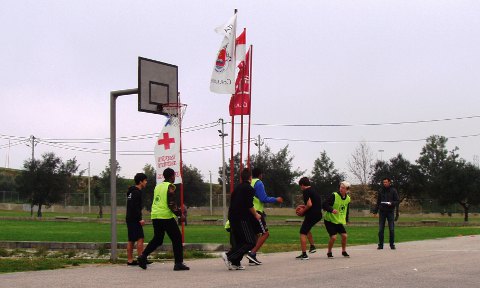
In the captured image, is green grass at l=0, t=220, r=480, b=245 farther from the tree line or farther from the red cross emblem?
the tree line

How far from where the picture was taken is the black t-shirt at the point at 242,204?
39.6 ft

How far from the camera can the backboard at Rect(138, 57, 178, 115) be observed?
14.6 meters

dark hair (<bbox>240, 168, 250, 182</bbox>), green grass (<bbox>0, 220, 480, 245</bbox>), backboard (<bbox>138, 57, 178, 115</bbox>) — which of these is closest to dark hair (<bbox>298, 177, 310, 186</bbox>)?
dark hair (<bbox>240, 168, 250, 182</bbox>)

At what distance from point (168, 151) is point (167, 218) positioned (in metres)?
3.52

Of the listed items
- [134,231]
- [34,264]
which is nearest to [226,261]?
[134,231]

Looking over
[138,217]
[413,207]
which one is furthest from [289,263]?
[413,207]

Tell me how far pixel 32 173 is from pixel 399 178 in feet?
112

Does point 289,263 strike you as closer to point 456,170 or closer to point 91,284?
point 91,284

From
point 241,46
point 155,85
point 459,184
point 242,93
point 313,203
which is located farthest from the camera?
point 459,184

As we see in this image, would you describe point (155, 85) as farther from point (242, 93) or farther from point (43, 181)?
point (43, 181)

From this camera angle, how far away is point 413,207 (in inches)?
2798

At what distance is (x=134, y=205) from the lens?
12930 mm

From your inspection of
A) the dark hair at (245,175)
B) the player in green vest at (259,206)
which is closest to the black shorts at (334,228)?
the player in green vest at (259,206)

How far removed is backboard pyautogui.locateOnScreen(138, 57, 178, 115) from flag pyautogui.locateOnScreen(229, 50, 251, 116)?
1.62m
